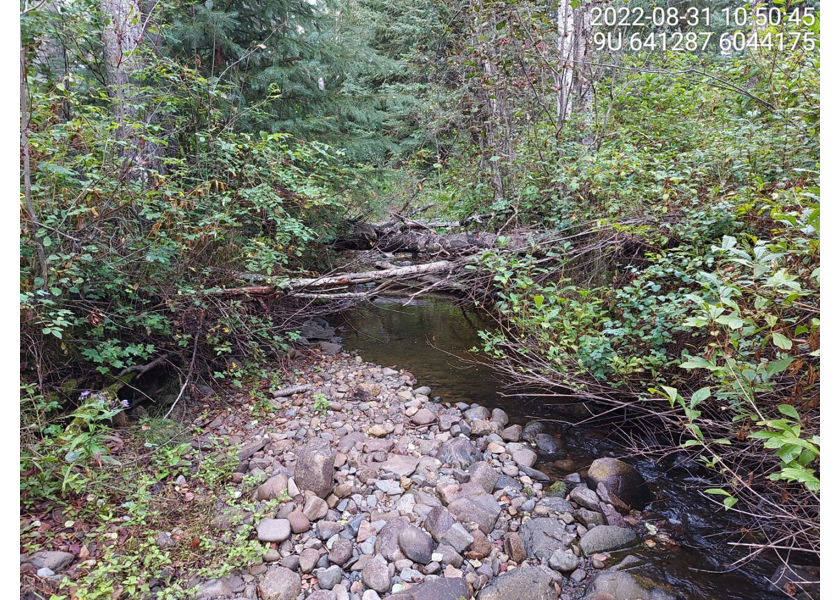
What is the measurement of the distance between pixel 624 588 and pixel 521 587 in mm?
635

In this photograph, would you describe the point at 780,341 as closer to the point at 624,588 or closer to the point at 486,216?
the point at 624,588

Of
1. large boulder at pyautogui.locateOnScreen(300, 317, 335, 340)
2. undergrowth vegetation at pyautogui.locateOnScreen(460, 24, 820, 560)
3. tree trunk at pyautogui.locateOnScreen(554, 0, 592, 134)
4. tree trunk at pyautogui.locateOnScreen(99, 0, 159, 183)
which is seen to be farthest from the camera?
large boulder at pyautogui.locateOnScreen(300, 317, 335, 340)

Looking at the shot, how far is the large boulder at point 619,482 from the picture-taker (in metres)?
3.29

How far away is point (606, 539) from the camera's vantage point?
116 inches

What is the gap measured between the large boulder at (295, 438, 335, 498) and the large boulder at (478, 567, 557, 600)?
1.39 m

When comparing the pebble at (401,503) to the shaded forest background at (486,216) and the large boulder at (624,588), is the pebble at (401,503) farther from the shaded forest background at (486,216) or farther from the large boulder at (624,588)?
the shaded forest background at (486,216)

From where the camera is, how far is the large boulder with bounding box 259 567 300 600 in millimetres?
2449

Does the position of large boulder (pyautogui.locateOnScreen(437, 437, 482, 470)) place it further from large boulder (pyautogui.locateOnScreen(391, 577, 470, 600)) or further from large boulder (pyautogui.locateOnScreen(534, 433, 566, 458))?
large boulder (pyautogui.locateOnScreen(391, 577, 470, 600))

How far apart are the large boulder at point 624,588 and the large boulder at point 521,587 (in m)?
0.24

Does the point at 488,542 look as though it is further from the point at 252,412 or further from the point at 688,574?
the point at 252,412

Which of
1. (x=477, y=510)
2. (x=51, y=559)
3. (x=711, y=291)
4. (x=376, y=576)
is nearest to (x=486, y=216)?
(x=711, y=291)

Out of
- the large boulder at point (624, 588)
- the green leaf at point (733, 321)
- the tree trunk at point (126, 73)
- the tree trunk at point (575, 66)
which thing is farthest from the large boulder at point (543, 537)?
the tree trunk at point (575, 66)

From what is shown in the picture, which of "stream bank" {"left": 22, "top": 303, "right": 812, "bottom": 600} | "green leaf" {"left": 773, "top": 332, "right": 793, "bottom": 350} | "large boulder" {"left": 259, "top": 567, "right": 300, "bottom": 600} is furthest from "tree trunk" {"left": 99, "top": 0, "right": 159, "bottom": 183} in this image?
"green leaf" {"left": 773, "top": 332, "right": 793, "bottom": 350}

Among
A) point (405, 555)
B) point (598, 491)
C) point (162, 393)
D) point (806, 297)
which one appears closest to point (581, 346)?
point (598, 491)
